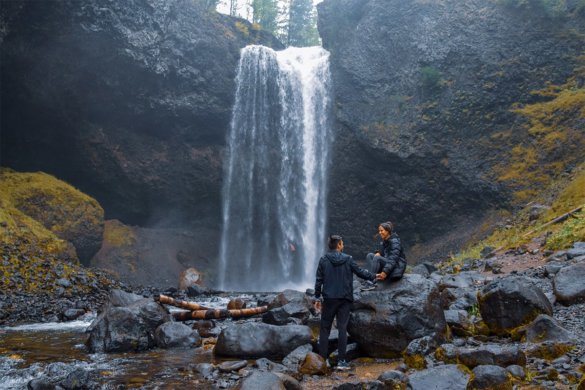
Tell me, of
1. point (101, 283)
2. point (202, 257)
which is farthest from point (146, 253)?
point (101, 283)

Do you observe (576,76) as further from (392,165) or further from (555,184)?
(392,165)

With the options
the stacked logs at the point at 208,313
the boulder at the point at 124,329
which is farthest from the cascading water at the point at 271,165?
the boulder at the point at 124,329

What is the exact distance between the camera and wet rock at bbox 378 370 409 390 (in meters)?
5.21

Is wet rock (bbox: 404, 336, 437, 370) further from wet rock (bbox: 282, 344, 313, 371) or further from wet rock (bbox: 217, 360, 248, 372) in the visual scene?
wet rock (bbox: 217, 360, 248, 372)

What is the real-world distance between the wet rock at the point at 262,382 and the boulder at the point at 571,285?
5.31 meters

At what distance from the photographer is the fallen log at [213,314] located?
12.0m

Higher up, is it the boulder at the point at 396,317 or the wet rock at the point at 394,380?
the boulder at the point at 396,317

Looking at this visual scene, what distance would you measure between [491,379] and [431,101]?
25655mm

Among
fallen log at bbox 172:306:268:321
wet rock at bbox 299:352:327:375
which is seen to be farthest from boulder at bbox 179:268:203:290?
wet rock at bbox 299:352:327:375

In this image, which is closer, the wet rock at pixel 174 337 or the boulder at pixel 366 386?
the boulder at pixel 366 386

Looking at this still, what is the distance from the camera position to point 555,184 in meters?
21.7

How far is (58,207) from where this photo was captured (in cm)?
2508

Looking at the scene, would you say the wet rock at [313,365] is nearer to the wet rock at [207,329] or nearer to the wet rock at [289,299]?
the wet rock at [207,329]

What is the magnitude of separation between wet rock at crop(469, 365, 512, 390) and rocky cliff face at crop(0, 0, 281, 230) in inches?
1006
